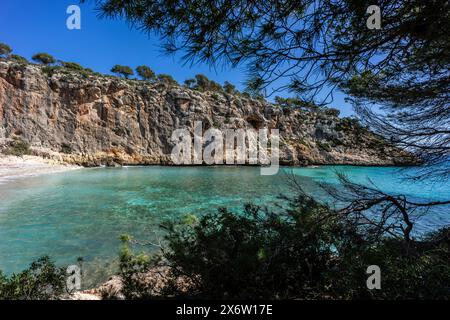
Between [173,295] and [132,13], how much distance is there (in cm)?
270

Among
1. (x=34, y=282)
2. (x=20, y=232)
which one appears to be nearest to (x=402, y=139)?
(x=34, y=282)

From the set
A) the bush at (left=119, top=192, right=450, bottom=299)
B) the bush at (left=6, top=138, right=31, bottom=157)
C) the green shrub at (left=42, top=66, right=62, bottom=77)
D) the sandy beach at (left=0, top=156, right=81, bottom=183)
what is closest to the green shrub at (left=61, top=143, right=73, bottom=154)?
the sandy beach at (left=0, top=156, right=81, bottom=183)

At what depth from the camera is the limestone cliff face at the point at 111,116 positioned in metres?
24.5

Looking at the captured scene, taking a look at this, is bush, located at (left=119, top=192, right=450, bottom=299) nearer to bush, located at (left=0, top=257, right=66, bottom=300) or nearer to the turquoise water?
bush, located at (left=0, top=257, right=66, bottom=300)

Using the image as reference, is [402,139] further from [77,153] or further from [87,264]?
[77,153]

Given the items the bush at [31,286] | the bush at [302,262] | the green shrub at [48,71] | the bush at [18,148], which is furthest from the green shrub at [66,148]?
the bush at [302,262]

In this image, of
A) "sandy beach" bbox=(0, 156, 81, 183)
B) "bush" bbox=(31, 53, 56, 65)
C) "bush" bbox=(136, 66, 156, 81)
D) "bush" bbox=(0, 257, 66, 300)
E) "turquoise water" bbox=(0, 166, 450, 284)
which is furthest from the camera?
"bush" bbox=(136, 66, 156, 81)

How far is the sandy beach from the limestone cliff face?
2336mm

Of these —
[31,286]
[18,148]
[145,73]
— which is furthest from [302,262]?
[145,73]

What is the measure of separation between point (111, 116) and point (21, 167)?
12.7 meters

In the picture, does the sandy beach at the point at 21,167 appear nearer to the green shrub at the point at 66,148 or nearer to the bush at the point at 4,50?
the green shrub at the point at 66,148

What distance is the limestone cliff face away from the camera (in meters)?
24.5

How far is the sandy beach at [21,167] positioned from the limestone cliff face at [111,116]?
7.66 feet
